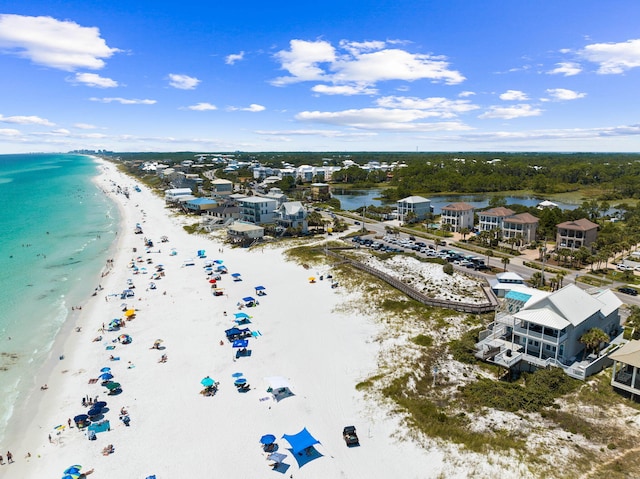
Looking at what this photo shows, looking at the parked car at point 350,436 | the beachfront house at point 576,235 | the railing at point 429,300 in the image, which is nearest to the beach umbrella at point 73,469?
the parked car at point 350,436

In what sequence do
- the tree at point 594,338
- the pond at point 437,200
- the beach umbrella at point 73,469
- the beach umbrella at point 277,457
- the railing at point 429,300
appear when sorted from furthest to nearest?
the pond at point 437,200, the railing at point 429,300, the tree at point 594,338, the beach umbrella at point 277,457, the beach umbrella at point 73,469

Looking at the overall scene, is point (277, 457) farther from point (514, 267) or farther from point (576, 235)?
point (576, 235)

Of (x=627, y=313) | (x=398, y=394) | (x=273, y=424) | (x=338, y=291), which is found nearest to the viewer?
(x=273, y=424)

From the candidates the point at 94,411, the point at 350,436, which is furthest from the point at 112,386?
the point at 350,436

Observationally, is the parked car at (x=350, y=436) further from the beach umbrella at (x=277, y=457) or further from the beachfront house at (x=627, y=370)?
the beachfront house at (x=627, y=370)

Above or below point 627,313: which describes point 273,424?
below

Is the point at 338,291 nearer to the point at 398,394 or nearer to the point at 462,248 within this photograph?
the point at 398,394

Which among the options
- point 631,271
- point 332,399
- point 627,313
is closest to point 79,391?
point 332,399
